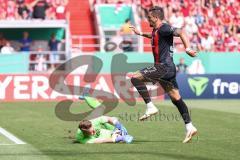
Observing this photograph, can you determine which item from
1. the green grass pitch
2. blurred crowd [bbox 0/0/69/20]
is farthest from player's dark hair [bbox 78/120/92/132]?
blurred crowd [bbox 0/0/69/20]

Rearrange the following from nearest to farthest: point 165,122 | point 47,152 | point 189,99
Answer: point 47,152, point 165,122, point 189,99

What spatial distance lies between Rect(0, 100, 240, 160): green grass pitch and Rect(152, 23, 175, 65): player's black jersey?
4.83 feet

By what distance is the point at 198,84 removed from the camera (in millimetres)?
29531

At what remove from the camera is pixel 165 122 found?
18172 millimetres

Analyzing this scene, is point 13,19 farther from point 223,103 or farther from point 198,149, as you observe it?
point 198,149

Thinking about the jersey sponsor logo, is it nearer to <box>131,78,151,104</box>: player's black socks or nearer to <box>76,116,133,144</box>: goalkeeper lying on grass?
<box>131,78,151,104</box>: player's black socks

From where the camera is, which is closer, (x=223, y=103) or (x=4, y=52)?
(x=223, y=103)

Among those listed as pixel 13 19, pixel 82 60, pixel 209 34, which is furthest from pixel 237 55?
pixel 13 19

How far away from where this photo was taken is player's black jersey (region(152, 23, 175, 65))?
1313 centimetres

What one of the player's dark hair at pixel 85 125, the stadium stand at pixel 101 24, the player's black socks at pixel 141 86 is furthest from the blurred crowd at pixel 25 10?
the player's dark hair at pixel 85 125

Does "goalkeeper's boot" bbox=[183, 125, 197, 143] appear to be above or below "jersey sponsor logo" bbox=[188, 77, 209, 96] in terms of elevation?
above

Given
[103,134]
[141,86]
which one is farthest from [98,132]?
[141,86]

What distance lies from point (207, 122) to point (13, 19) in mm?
15419

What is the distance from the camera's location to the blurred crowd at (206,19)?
34219 millimetres
